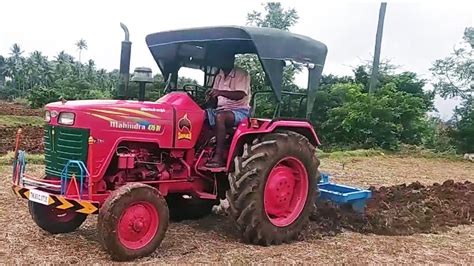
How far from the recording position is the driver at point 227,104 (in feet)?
19.4

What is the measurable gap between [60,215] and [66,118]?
107 centimetres

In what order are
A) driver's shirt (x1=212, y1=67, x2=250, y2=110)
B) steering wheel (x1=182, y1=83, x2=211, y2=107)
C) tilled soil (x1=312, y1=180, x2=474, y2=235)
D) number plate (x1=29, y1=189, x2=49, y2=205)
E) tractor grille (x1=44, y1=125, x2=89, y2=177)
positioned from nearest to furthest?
number plate (x1=29, y1=189, x2=49, y2=205)
tractor grille (x1=44, y1=125, x2=89, y2=177)
driver's shirt (x1=212, y1=67, x2=250, y2=110)
steering wheel (x1=182, y1=83, x2=211, y2=107)
tilled soil (x1=312, y1=180, x2=474, y2=235)

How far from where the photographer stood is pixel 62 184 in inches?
204

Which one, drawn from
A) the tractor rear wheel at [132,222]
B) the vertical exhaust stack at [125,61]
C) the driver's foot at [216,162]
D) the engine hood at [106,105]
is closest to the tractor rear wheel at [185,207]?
the driver's foot at [216,162]

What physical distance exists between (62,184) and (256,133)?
1923mm

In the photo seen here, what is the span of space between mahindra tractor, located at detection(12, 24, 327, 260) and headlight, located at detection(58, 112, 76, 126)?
14mm

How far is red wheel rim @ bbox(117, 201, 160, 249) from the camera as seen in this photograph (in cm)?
491

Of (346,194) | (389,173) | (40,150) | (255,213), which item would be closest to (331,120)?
(389,173)

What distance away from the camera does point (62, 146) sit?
5383mm

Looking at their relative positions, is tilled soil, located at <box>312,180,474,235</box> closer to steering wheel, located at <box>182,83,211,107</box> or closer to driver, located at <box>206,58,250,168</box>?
driver, located at <box>206,58,250,168</box>

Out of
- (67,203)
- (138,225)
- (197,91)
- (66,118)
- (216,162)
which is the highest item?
(197,91)

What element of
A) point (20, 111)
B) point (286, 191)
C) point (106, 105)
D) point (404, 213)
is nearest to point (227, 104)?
point (286, 191)

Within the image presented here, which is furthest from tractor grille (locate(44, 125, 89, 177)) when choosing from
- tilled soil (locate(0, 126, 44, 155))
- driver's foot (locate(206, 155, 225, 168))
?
tilled soil (locate(0, 126, 44, 155))

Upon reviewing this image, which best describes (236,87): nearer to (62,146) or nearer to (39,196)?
(62,146)
